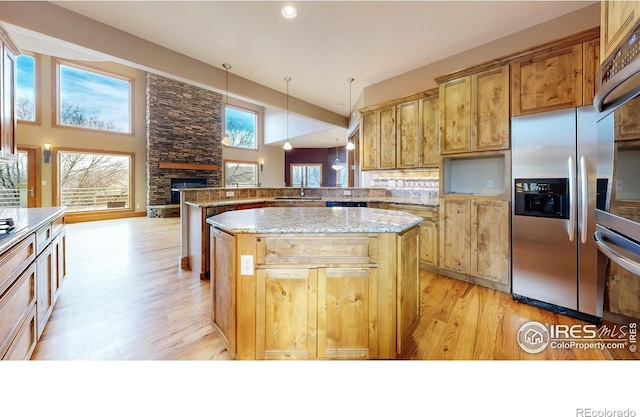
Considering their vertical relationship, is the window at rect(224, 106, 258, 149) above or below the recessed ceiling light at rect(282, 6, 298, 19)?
above

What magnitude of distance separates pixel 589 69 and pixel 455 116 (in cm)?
109

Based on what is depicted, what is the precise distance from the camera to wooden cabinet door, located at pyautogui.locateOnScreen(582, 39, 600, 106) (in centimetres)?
210

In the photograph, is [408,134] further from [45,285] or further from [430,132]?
[45,285]

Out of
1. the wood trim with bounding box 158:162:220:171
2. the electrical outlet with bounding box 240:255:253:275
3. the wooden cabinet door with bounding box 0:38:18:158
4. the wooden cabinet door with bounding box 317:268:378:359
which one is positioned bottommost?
the wooden cabinet door with bounding box 317:268:378:359

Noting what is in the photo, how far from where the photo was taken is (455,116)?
9.78ft

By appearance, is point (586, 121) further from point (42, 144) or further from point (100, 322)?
point (42, 144)

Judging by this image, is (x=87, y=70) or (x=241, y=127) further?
(x=241, y=127)

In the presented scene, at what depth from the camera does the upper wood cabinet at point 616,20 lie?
102 centimetres

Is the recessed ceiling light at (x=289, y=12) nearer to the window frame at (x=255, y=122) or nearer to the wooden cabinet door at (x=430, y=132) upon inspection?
the wooden cabinet door at (x=430, y=132)

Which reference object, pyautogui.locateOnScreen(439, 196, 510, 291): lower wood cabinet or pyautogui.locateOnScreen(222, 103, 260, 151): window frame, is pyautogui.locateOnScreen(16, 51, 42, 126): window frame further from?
pyautogui.locateOnScreen(439, 196, 510, 291): lower wood cabinet

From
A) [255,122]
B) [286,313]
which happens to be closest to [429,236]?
[286,313]

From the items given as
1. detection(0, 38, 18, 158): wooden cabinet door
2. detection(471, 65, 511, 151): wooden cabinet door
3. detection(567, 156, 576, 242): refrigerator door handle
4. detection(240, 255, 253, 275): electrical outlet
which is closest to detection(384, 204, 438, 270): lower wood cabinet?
detection(471, 65, 511, 151): wooden cabinet door

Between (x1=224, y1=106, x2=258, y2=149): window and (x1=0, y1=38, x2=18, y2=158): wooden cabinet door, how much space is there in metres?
8.22
